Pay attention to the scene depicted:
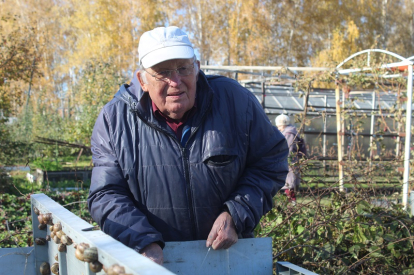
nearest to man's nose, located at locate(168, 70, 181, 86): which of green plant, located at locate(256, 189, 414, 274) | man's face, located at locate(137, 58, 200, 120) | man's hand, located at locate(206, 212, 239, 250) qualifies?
man's face, located at locate(137, 58, 200, 120)

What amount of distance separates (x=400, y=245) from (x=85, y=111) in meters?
10.3

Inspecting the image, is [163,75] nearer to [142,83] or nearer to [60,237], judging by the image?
[142,83]

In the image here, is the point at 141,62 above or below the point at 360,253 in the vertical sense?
above

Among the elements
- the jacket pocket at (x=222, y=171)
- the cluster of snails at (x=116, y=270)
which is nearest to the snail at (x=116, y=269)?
the cluster of snails at (x=116, y=270)

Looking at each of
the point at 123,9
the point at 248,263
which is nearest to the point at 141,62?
the point at 248,263

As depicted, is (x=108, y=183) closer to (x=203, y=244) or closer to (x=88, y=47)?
(x=203, y=244)

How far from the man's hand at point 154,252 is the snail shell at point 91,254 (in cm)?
56

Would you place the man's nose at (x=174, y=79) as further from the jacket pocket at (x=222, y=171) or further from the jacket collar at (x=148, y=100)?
the jacket pocket at (x=222, y=171)

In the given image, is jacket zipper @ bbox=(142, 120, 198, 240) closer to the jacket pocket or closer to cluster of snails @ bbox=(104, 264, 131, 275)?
the jacket pocket

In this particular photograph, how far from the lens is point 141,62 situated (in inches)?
85.0

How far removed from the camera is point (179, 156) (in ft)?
6.92

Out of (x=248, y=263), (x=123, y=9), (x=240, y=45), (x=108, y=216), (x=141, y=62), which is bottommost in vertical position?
(x=248, y=263)

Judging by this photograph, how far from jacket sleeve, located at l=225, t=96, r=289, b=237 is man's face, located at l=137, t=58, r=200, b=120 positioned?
0.31 metres

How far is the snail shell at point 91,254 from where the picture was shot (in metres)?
1.33
